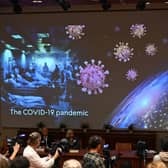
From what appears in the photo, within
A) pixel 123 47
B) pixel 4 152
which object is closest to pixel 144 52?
pixel 123 47

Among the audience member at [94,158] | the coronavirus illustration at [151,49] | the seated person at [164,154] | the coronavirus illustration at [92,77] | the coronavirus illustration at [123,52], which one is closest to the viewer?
the audience member at [94,158]

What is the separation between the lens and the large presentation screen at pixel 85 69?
32.1 feet

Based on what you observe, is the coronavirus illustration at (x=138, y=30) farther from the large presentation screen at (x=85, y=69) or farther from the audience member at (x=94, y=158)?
the audience member at (x=94, y=158)

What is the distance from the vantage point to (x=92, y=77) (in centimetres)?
1009

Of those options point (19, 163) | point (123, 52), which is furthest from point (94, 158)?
point (123, 52)

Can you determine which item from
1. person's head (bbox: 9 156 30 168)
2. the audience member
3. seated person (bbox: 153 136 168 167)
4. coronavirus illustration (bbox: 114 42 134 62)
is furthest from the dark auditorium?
person's head (bbox: 9 156 30 168)

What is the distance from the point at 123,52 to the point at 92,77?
0.96 metres

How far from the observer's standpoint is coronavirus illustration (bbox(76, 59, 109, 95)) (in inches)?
395

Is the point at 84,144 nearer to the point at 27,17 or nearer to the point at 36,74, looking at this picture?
the point at 36,74

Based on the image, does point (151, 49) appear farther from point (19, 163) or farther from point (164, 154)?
point (19, 163)

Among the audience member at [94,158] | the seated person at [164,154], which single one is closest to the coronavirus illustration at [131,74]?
the seated person at [164,154]

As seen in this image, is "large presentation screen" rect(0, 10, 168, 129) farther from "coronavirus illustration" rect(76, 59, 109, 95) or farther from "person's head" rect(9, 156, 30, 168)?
"person's head" rect(9, 156, 30, 168)

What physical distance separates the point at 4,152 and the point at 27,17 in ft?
16.8

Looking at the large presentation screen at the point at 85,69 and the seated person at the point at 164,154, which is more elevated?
the large presentation screen at the point at 85,69
